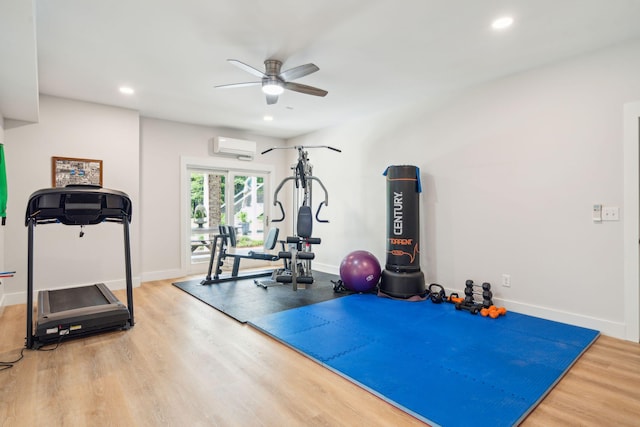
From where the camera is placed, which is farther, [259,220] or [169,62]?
[259,220]

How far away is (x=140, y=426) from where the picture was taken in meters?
1.82

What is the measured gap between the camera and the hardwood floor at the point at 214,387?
74.2 inches

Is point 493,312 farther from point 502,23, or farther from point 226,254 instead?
point 226,254

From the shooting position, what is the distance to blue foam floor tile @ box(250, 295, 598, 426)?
2.01m

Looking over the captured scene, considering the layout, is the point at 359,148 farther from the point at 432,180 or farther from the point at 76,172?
the point at 76,172

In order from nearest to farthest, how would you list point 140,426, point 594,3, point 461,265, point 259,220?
point 140,426, point 594,3, point 461,265, point 259,220

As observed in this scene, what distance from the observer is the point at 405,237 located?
4.34 metres

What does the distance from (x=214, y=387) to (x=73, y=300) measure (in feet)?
7.56

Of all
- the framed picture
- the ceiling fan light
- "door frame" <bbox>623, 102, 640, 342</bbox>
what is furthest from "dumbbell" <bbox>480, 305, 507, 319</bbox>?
the framed picture

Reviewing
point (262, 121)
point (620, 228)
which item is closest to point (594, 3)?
point (620, 228)

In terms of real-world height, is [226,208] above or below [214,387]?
above

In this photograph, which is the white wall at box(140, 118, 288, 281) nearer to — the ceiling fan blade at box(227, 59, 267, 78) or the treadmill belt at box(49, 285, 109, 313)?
the treadmill belt at box(49, 285, 109, 313)

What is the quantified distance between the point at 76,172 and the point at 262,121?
2.87m

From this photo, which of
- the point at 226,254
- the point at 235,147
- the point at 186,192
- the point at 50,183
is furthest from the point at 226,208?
the point at 50,183
